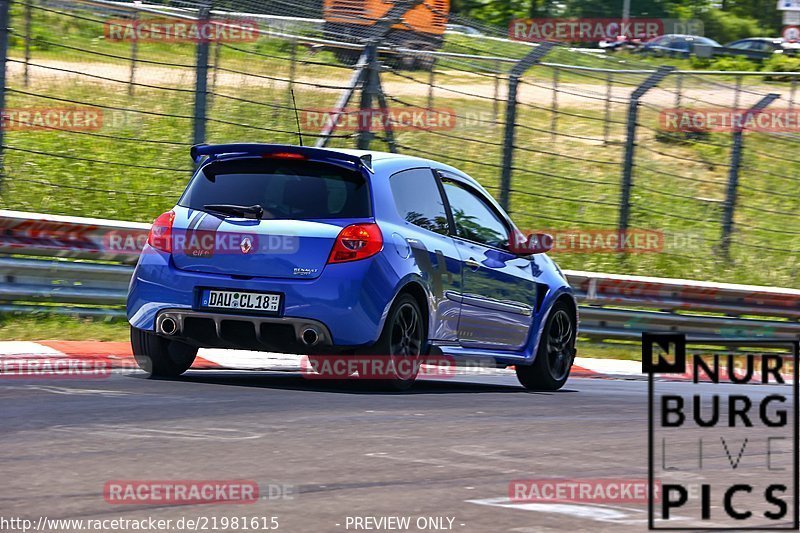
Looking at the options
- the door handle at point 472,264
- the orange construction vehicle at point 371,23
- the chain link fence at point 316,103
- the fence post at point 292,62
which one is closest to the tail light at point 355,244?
the door handle at point 472,264

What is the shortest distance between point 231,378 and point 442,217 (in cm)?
167

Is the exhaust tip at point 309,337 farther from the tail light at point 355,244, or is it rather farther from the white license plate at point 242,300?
the tail light at point 355,244

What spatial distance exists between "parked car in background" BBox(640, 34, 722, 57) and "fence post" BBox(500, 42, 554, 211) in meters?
32.8

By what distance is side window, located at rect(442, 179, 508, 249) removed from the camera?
9.77 metres

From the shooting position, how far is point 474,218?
9992 millimetres

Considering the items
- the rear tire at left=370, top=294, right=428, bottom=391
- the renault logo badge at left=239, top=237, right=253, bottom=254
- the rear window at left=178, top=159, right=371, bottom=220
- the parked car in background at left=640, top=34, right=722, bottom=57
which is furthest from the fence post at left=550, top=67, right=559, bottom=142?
the parked car in background at left=640, top=34, right=722, bottom=57

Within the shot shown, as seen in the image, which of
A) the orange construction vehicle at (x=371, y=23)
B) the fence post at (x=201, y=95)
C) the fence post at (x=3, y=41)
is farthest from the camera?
the orange construction vehicle at (x=371, y=23)

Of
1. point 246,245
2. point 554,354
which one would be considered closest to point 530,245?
point 554,354

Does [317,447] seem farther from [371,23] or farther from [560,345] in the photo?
[371,23]

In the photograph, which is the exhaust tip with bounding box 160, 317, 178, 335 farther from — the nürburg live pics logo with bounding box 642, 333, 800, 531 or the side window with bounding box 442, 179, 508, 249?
the nürburg live pics logo with bounding box 642, 333, 800, 531

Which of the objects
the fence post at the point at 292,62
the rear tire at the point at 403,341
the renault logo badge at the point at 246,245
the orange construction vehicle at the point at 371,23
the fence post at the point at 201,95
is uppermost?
the orange construction vehicle at the point at 371,23

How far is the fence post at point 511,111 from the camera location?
14.6 meters

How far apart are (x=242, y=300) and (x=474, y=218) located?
209 centimetres

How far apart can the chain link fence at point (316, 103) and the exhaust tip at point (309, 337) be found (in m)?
2.85
